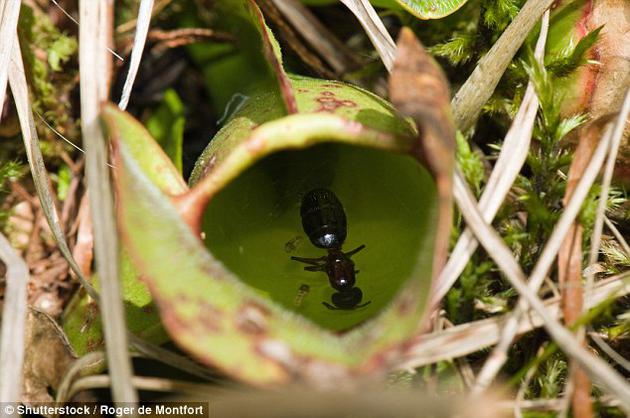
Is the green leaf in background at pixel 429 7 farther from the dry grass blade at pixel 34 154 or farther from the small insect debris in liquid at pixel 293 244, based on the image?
the dry grass blade at pixel 34 154

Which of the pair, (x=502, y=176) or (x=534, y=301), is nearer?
(x=534, y=301)

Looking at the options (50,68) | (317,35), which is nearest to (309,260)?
(317,35)

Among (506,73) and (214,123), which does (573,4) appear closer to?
(506,73)

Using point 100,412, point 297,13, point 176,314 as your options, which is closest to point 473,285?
point 176,314

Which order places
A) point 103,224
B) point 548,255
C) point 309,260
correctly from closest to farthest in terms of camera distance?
point 103,224 < point 548,255 < point 309,260

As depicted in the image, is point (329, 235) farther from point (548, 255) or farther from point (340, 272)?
point (548, 255)

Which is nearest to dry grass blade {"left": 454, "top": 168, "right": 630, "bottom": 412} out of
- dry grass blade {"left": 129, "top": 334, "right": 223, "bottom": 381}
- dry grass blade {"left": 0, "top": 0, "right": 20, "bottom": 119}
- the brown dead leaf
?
dry grass blade {"left": 129, "top": 334, "right": 223, "bottom": 381}

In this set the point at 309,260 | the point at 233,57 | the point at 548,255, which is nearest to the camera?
the point at 548,255
